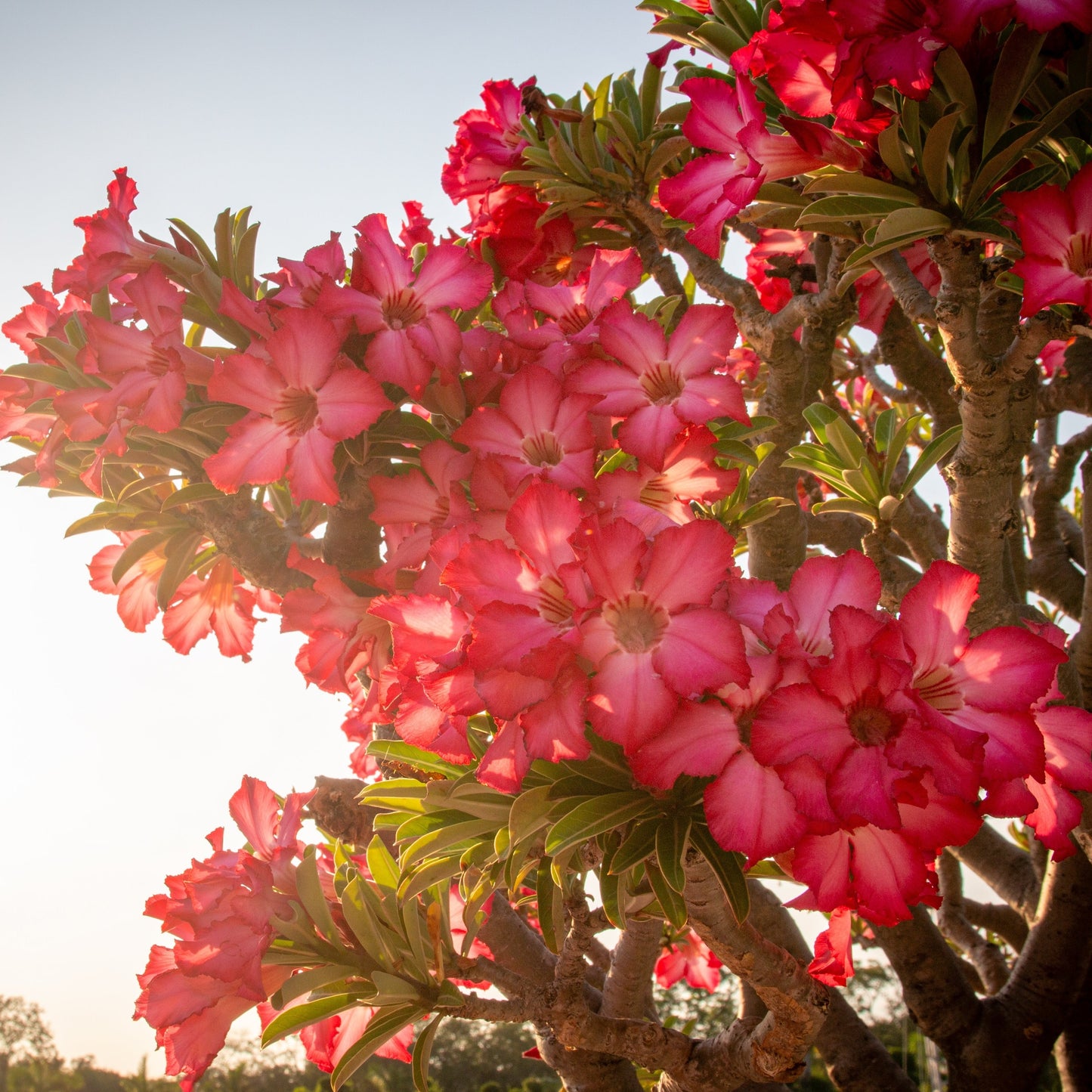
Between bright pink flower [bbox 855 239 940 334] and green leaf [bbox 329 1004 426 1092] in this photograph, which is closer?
green leaf [bbox 329 1004 426 1092]

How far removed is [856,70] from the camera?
1037 mm

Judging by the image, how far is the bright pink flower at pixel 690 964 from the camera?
2721 millimetres

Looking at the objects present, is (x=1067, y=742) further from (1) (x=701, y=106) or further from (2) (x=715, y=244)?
(1) (x=701, y=106)

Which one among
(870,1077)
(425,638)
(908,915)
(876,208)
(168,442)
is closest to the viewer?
(908,915)

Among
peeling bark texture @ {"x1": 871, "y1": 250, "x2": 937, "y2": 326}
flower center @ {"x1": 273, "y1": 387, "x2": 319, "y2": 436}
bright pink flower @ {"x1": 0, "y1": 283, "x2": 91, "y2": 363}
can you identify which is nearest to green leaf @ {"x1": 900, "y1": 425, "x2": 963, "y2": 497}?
peeling bark texture @ {"x1": 871, "y1": 250, "x2": 937, "y2": 326}

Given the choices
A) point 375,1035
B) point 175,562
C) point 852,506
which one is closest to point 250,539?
point 175,562

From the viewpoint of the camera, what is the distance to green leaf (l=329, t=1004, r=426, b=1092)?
1265mm

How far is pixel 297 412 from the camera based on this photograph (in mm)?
1257

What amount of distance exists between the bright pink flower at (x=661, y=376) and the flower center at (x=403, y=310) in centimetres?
29

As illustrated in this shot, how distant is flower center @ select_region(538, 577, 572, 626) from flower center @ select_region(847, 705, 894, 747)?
0.93 feet

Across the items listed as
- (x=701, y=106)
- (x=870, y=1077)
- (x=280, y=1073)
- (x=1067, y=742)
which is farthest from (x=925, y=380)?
(x=280, y=1073)

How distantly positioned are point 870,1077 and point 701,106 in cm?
230

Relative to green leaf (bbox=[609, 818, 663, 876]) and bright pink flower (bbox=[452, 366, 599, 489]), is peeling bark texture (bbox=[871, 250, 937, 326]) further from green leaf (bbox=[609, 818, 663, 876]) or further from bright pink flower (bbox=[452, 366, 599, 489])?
green leaf (bbox=[609, 818, 663, 876])

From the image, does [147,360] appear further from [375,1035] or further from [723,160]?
[375,1035]
